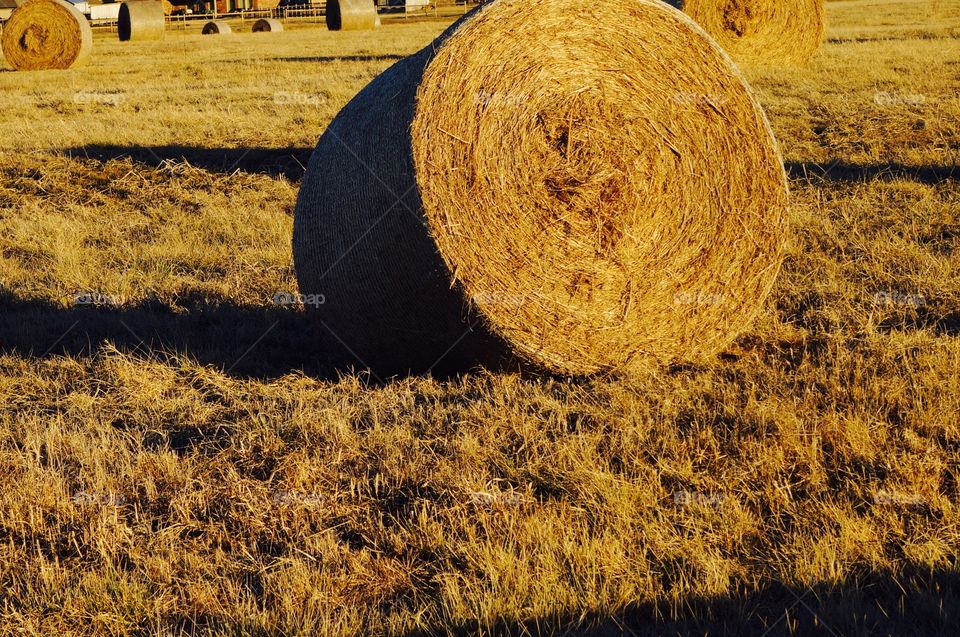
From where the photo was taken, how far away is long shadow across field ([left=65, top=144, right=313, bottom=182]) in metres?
11.7

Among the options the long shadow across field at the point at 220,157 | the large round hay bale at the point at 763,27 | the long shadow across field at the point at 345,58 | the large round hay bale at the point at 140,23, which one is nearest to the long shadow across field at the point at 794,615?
the long shadow across field at the point at 220,157

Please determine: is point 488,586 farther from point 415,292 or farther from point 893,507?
point 415,292

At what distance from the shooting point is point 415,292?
5422mm

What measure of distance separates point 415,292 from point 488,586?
2097mm

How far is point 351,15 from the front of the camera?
39438 millimetres

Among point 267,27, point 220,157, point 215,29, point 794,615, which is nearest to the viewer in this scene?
point 794,615

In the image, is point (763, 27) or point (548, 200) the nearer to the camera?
point (548, 200)

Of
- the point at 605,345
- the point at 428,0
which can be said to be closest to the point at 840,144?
the point at 605,345

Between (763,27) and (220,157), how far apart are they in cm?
1170

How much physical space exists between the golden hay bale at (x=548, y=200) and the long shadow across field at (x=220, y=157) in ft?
19.0

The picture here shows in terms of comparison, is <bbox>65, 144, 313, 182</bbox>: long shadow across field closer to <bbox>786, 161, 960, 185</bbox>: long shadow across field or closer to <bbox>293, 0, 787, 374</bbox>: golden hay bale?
<bbox>786, 161, 960, 185</bbox>: long shadow across field

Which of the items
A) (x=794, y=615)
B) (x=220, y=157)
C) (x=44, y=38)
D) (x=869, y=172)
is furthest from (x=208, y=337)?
(x=44, y=38)

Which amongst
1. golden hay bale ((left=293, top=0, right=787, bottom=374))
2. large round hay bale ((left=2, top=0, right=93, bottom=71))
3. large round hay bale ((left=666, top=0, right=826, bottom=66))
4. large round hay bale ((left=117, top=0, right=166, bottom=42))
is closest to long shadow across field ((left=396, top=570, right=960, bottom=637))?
golden hay bale ((left=293, top=0, right=787, bottom=374))

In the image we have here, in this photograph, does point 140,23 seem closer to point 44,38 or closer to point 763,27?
point 44,38
